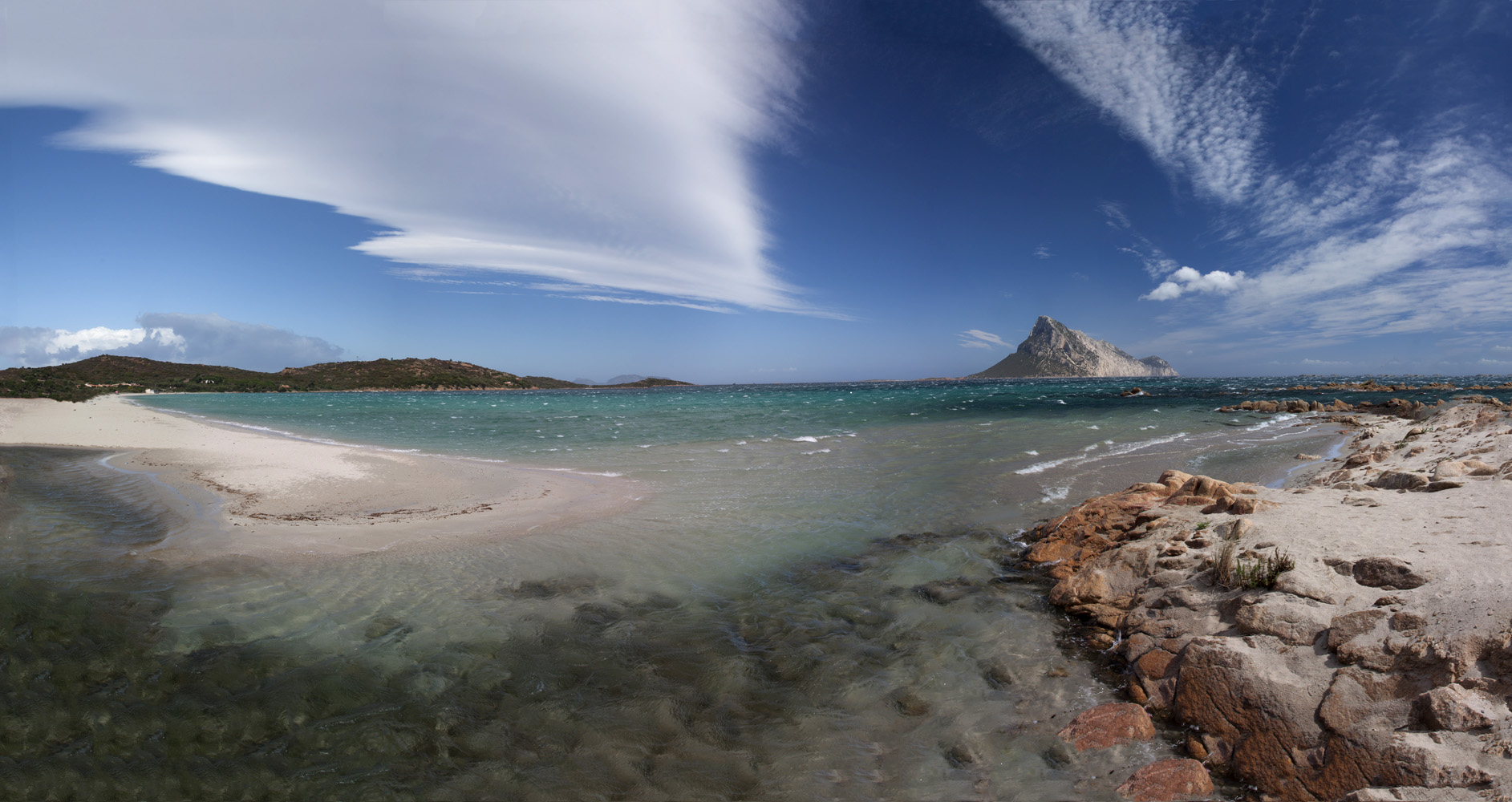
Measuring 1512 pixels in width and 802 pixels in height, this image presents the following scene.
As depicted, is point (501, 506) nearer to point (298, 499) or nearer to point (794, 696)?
point (298, 499)

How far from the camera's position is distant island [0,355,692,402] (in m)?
84.9

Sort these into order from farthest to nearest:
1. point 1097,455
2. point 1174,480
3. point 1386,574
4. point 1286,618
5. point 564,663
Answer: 1. point 1097,455
2. point 1174,480
3. point 564,663
4. point 1386,574
5. point 1286,618

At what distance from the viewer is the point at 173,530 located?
391 inches

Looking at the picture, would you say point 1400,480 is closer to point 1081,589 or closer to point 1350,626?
point 1081,589

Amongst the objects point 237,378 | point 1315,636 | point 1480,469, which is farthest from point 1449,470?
point 237,378

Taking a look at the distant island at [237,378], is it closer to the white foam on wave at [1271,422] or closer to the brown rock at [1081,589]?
the brown rock at [1081,589]

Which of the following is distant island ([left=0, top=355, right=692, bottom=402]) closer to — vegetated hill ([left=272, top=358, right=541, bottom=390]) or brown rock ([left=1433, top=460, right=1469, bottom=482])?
vegetated hill ([left=272, top=358, right=541, bottom=390])

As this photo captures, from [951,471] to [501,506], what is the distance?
12273 millimetres

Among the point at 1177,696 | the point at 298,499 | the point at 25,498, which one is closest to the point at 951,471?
the point at 1177,696

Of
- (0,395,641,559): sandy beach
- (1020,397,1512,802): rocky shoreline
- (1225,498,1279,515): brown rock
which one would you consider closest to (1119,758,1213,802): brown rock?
(1020,397,1512,802): rocky shoreline

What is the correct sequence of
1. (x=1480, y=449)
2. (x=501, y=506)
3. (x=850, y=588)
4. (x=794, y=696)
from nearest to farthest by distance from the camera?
(x=794, y=696) → (x=850, y=588) → (x=1480, y=449) → (x=501, y=506)

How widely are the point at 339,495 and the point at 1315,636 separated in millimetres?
16767

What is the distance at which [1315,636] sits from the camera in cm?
476

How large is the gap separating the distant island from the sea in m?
79.6
